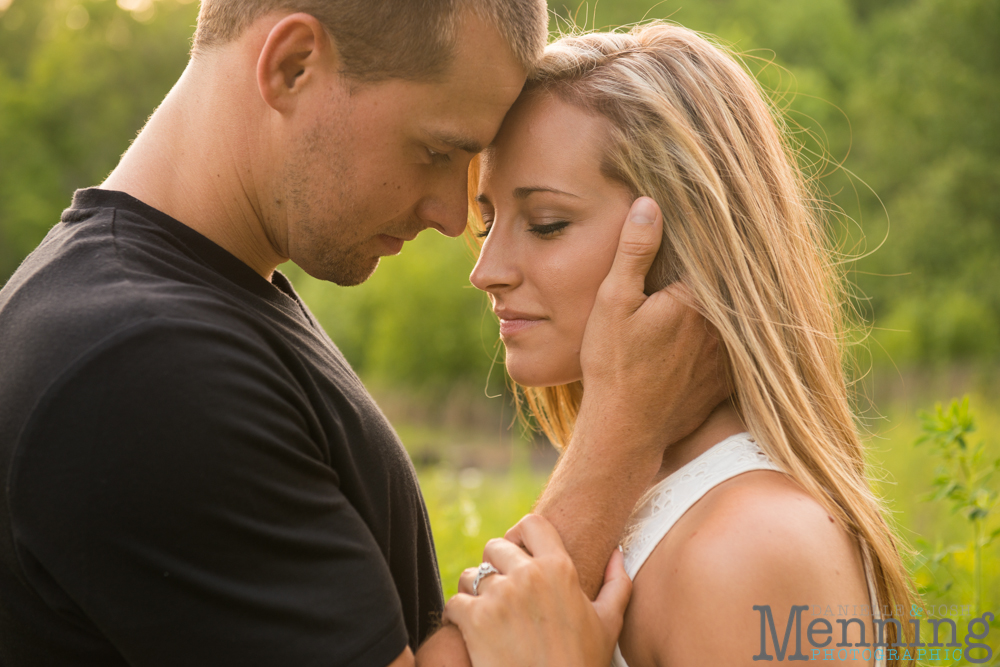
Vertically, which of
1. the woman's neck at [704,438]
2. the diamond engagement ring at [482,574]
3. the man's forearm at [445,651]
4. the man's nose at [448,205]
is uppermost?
the man's nose at [448,205]

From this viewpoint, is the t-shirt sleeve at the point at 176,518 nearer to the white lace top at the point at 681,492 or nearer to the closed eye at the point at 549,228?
the white lace top at the point at 681,492

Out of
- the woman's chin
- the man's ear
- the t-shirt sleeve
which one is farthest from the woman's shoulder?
the man's ear

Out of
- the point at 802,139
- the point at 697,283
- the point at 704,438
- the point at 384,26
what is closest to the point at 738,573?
the point at 704,438

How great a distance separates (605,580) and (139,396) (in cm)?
125

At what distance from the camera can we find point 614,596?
2076 mm

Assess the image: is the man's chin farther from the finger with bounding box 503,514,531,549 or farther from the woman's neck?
the woman's neck

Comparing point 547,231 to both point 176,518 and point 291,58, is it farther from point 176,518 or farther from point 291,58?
point 176,518

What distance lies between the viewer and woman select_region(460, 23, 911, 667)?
2043 mm

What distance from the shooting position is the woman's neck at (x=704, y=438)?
2.38 m

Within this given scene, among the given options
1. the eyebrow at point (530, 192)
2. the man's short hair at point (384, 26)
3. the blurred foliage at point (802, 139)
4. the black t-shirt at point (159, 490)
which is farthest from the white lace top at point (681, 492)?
the blurred foliage at point (802, 139)

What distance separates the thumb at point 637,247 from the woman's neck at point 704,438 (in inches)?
17.6

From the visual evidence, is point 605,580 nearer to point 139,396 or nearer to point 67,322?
point 139,396

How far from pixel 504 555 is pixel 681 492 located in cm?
53

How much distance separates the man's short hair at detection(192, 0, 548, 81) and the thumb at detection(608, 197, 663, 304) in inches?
25.6
